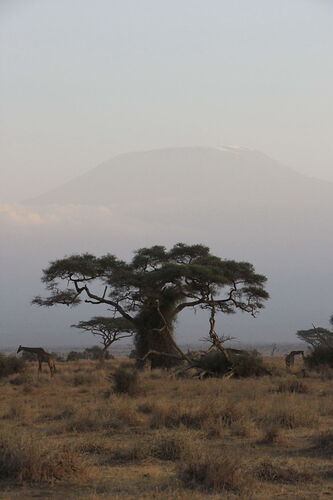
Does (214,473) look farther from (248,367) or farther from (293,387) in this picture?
(248,367)

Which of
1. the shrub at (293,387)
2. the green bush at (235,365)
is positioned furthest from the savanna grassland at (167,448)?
the green bush at (235,365)

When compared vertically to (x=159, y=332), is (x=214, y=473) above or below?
below

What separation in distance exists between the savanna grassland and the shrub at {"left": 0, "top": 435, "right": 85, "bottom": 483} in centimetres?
1

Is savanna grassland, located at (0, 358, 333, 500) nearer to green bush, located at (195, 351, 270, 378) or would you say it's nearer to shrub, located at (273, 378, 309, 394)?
shrub, located at (273, 378, 309, 394)


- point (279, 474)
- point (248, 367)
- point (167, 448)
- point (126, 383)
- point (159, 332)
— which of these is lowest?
point (279, 474)

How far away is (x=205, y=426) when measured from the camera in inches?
525

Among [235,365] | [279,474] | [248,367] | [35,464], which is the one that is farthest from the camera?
[248,367]

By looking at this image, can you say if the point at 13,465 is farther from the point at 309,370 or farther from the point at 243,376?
the point at 309,370

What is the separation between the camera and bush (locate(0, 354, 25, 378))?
30688 mm

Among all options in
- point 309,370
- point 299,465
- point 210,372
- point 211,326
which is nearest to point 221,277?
point 211,326

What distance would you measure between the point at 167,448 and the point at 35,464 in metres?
2.46

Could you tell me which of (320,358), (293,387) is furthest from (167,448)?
(320,358)

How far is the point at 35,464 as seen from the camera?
8930 millimetres

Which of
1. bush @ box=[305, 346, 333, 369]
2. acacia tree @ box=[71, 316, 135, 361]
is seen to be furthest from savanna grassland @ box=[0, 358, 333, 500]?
acacia tree @ box=[71, 316, 135, 361]
